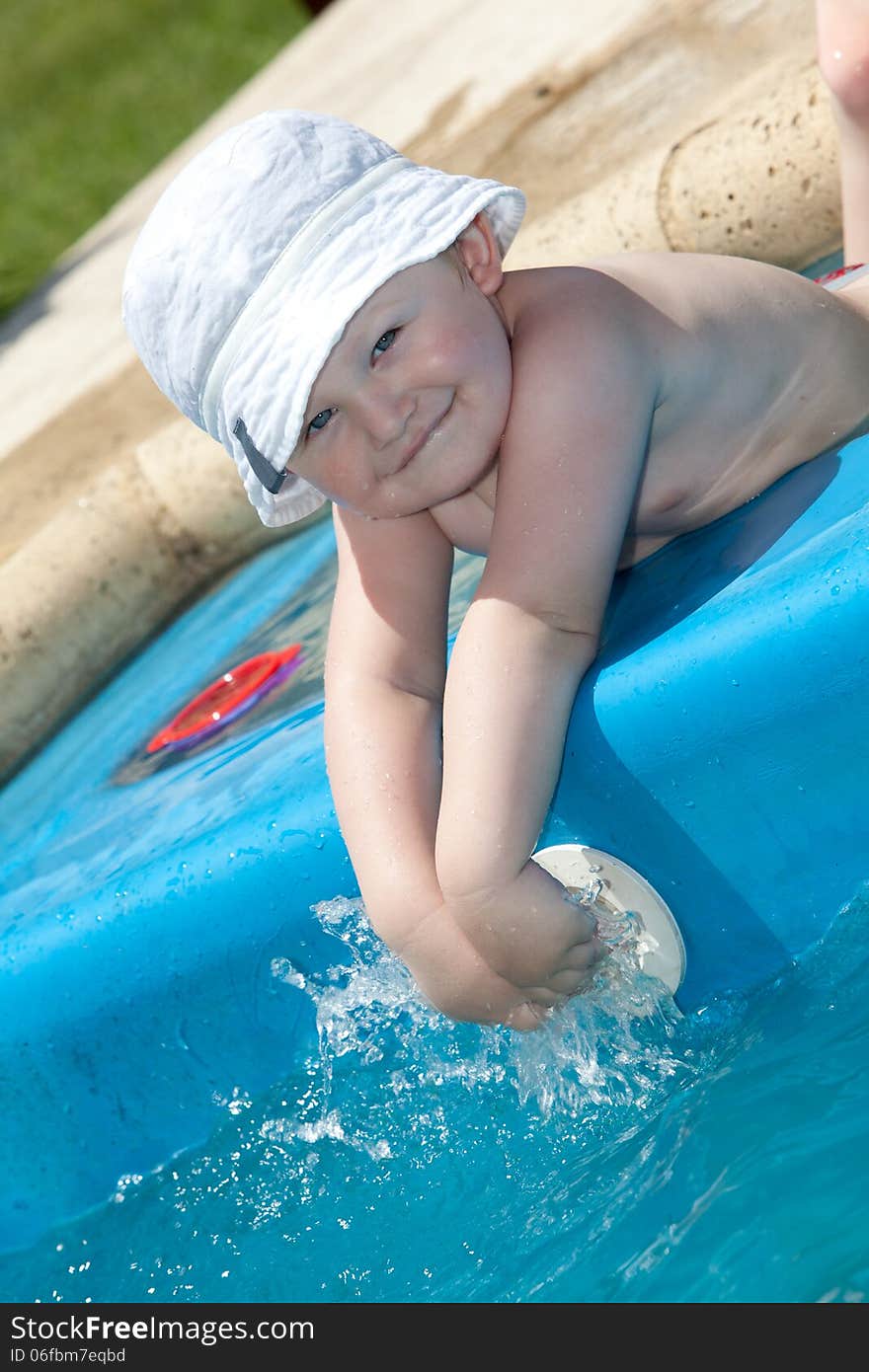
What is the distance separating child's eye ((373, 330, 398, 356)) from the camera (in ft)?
6.15

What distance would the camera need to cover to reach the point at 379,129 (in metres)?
6.12

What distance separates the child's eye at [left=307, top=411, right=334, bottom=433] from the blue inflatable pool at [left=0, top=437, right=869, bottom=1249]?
1.45 ft

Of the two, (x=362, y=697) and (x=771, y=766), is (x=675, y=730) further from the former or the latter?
(x=362, y=697)

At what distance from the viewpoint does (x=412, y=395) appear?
1893 millimetres

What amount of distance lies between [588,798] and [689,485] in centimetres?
45

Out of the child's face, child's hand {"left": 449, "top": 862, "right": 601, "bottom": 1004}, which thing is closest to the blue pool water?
child's hand {"left": 449, "top": 862, "right": 601, "bottom": 1004}

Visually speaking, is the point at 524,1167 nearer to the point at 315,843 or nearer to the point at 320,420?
the point at 315,843

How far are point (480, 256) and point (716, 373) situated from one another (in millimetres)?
333

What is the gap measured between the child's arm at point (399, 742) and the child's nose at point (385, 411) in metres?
0.32

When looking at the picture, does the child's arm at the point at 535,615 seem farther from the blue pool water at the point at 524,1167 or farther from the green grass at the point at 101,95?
the green grass at the point at 101,95

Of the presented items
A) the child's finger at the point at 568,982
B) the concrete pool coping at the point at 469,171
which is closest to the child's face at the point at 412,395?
the child's finger at the point at 568,982

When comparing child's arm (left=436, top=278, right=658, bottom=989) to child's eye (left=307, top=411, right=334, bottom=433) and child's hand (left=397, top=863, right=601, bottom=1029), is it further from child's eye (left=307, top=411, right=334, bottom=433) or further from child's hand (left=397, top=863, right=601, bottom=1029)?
child's eye (left=307, top=411, right=334, bottom=433)

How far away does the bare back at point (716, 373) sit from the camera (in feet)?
6.63
